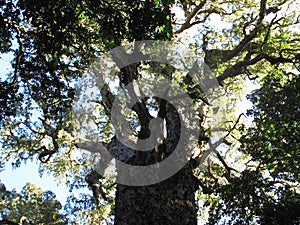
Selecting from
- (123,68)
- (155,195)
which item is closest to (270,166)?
(155,195)

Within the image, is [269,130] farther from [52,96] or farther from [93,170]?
[93,170]

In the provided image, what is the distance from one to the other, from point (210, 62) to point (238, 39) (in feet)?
9.74

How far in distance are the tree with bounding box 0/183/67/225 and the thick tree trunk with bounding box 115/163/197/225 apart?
12829 mm

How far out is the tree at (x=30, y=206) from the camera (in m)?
19.9

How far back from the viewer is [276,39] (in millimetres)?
12164

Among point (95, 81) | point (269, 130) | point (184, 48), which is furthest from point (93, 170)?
point (269, 130)

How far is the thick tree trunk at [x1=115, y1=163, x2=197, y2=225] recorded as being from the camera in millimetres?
6391

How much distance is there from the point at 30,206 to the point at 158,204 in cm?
1890

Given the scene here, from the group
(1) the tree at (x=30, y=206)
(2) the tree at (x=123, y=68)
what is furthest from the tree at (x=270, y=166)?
(1) the tree at (x=30, y=206)

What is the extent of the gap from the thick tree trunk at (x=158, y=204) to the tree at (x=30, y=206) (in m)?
12.8

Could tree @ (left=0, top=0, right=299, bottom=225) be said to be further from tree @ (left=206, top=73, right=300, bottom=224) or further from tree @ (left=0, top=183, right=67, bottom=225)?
tree @ (left=0, top=183, right=67, bottom=225)

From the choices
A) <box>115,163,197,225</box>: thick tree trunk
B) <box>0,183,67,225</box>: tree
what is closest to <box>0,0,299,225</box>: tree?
<box>115,163,197,225</box>: thick tree trunk

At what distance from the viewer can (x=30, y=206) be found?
74.7ft

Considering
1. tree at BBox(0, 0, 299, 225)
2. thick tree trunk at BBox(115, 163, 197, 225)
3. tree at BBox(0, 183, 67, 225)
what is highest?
tree at BBox(0, 183, 67, 225)
